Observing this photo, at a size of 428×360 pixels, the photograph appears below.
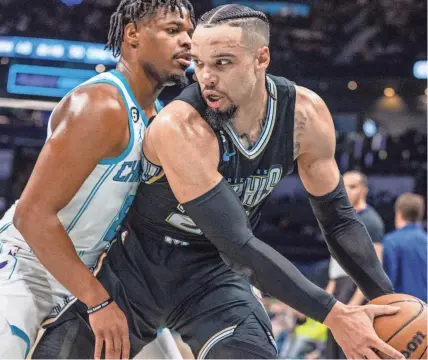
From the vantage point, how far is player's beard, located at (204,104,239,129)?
2.38 meters

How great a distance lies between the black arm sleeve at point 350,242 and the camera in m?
2.60

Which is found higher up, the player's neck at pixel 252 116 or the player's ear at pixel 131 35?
the player's ear at pixel 131 35

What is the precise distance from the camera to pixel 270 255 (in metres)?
2.13

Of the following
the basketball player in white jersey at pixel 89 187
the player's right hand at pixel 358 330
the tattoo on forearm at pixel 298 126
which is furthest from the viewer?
the tattoo on forearm at pixel 298 126

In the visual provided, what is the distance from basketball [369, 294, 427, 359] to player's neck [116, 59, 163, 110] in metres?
1.16

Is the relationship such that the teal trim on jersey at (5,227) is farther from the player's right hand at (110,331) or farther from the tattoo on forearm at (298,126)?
the tattoo on forearm at (298,126)

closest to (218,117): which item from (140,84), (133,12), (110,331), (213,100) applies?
(213,100)

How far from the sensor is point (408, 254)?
4.96m

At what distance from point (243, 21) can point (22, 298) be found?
3.95 feet

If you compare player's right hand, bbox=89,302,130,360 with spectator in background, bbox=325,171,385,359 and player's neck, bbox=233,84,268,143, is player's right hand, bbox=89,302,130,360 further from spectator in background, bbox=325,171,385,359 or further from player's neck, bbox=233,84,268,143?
spectator in background, bbox=325,171,385,359

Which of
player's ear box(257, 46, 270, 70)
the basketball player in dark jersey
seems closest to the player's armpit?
the basketball player in dark jersey

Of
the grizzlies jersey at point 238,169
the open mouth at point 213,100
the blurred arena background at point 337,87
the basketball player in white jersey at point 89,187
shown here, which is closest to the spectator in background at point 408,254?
the grizzlies jersey at point 238,169

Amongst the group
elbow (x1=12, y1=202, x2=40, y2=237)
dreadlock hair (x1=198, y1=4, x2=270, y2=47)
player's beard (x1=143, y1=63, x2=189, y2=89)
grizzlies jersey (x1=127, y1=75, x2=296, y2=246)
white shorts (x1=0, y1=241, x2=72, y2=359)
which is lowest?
white shorts (x1=0, y1=241, x2=72, y2=359)

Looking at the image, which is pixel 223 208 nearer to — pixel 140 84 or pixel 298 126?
pixel 298 126
